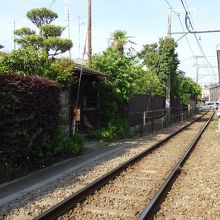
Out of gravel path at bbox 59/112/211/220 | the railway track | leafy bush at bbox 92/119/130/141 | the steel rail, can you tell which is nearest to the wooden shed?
leafy bush at bbox 92/119/130/141

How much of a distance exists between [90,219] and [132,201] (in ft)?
4.57

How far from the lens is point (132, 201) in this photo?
7855 mm

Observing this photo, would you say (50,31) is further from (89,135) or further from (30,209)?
(30,209)

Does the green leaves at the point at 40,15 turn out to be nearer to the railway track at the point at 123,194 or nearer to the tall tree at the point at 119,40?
the tall tree at the point at 119,40

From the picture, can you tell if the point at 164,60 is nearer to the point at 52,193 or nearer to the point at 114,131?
the point at 114,131

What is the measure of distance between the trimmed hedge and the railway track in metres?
2.19

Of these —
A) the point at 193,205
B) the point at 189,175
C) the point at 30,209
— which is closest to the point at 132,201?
the point at 193,205


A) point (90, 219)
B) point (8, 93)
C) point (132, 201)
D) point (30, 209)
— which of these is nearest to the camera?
point (90, 219)

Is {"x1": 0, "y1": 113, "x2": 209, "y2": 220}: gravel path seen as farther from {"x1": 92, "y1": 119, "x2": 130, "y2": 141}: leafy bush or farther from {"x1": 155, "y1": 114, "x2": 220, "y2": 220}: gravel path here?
{"x1": 92, "y1": 119, "x2": 130, "y2": 141}: leafy bush

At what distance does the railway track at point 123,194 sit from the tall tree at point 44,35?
24.4m

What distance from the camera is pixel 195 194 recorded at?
8484 mm

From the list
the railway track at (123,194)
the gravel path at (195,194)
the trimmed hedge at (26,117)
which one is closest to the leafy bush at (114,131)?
the railway track at (123,194)

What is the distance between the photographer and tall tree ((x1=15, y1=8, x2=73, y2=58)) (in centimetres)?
3588

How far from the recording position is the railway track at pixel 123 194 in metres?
6.93
